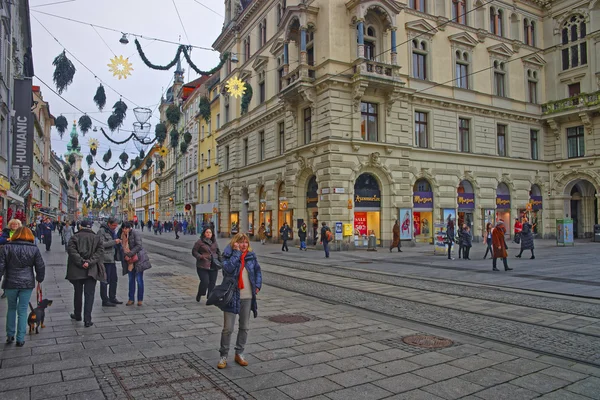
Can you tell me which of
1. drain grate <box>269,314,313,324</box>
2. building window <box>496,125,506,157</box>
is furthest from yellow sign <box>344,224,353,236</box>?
drain grate <box>269,314,313,324</box>

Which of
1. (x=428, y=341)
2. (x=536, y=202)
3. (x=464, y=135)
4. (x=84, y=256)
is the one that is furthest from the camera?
(x=536, y=202)

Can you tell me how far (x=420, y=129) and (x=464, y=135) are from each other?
13.7 ft

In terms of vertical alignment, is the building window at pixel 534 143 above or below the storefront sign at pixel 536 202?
above

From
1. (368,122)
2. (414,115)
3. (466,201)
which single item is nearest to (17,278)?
(368,122)

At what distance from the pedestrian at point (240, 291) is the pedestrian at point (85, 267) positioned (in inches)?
Answer: 129

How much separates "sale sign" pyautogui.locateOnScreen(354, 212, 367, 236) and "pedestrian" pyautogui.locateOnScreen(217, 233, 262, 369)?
21.7 m

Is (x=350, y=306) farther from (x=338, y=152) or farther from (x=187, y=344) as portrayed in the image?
(x=338, y=152)

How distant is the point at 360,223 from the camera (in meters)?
27.2

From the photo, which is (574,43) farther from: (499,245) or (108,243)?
(108,243)

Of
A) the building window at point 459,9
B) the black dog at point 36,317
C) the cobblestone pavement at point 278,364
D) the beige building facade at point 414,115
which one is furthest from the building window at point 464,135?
the black dog at point 36,317

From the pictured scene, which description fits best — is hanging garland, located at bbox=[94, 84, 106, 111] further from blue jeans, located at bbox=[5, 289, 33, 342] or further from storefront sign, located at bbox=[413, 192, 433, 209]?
storefront sign, located at bbox=[413, 192, 433, 209]

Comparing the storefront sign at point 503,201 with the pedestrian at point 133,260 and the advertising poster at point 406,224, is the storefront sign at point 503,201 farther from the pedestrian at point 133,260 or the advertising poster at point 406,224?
the pedestrian at point 133,260

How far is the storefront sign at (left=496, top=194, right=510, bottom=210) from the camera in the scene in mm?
32656

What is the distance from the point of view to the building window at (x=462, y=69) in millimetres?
30969
